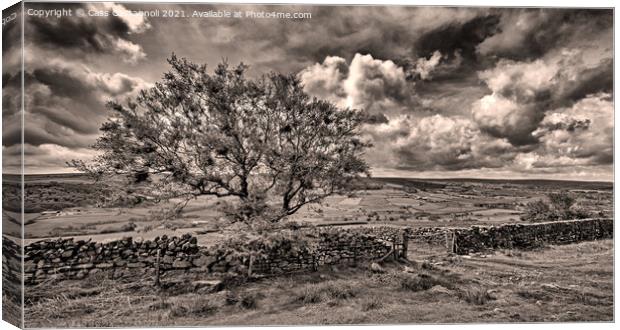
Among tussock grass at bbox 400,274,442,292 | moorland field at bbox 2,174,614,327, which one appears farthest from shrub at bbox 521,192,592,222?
tussock grass at bbox 400,274,442,292

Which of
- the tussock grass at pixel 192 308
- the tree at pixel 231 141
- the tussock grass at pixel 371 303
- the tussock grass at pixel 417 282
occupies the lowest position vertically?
the tussock grass at pixel 371 303

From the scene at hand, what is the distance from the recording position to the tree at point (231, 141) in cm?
985

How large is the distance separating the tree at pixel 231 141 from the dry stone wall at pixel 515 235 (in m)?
2.91

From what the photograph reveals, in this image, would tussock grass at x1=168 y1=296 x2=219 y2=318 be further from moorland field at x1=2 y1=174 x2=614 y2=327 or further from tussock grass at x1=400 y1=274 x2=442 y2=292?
tussock grass at x1=400 y1=274 x2=442 y2=292

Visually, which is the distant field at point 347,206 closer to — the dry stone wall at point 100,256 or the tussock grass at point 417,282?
the dry stone wall at point 100,256

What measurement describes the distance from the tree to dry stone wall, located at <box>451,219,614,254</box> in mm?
2911

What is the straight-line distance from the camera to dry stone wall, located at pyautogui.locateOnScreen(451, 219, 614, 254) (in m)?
11.5

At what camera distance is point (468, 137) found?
10836mm

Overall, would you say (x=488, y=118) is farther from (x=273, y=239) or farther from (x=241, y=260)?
(x=241, y=260)

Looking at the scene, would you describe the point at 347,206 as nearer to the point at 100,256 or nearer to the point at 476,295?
the point at 476,295

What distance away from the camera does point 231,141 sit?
33.2 feet

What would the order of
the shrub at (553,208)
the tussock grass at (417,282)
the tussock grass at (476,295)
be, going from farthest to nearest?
the shrub at (553,208) < the tussock grass at (417,282) < the tussock grass at (476,295)

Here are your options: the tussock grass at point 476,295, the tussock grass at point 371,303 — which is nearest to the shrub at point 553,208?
the tussock grass at point 476,295

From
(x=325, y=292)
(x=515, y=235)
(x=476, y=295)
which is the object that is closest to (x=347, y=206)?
(x=325, y=292)
